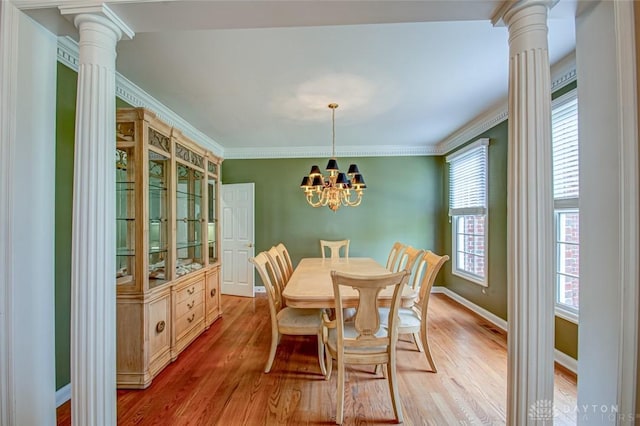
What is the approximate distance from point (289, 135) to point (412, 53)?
2.50 metres

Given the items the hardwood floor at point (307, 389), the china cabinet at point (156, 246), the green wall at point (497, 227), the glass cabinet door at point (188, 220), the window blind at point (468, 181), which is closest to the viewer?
the hardwood floor at point (307, 389)

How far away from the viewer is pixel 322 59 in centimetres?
230

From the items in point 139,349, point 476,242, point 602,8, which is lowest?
point 139,349

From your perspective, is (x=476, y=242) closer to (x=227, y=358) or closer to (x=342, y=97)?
(x=342, y=97)

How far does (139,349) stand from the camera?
2.26m

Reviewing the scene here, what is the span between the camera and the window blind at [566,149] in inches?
93.7

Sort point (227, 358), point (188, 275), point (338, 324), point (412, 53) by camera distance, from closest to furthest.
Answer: point (338, 324), point (412, 53), point (227, 358), point (188, 275)

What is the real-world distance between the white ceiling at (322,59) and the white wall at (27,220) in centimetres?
48

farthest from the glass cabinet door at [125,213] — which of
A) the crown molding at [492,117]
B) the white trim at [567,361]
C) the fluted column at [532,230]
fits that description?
the white trim at [567,361]

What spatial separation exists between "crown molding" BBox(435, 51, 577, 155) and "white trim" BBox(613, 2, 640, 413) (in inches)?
65.5

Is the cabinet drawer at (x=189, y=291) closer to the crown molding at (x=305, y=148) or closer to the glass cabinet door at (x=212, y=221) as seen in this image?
the glass cabinet door at (x=212, y=221)

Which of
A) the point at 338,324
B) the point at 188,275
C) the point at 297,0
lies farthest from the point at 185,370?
the point at 297,0

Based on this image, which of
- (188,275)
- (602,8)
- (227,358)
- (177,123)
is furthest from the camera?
(177,123)

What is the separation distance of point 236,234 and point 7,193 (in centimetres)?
389
